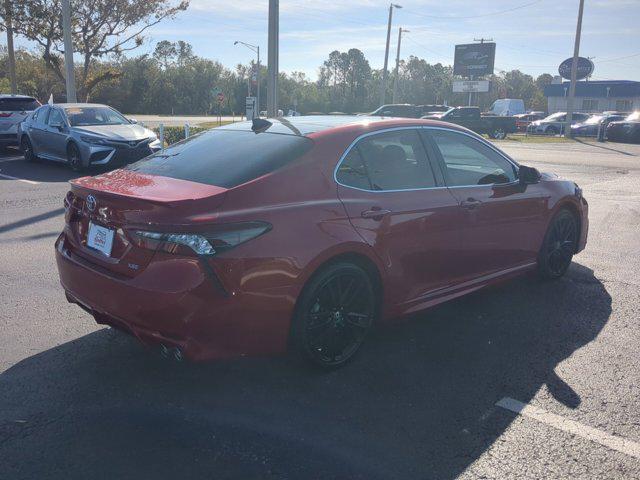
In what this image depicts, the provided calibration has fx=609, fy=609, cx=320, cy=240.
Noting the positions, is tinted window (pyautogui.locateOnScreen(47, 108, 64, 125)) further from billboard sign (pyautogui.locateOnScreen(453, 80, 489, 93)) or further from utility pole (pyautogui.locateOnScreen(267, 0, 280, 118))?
billboard sign (pyautogui.locateOnScreen(453, 80, 489, 93))

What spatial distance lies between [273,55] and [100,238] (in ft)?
45.4

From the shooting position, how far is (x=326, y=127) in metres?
4.27

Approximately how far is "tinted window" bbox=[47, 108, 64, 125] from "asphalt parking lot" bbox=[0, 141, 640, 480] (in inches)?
379

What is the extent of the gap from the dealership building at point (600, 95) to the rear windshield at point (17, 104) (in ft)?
214

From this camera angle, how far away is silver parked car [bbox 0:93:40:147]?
57.1 ft

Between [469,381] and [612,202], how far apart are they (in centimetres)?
900

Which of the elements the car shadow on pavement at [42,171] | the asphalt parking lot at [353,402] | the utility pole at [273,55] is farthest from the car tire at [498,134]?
the asphalt parking lot at [353,402]

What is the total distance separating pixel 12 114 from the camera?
58.5 ft

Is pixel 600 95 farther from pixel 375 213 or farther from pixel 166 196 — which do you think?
pixel 166 196

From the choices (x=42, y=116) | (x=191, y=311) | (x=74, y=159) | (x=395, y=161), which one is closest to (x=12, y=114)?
(x=42, y=116)

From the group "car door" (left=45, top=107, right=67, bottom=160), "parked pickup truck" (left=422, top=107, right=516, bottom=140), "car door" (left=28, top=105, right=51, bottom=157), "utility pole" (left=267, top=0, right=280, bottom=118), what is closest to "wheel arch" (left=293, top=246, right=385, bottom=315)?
"car door" (left=45, top=107, right=67, bottom=160)

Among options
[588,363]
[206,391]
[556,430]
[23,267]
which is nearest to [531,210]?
[588,363]

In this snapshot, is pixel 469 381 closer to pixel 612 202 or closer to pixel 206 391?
pixel 206 391

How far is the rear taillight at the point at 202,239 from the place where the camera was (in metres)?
3.25
